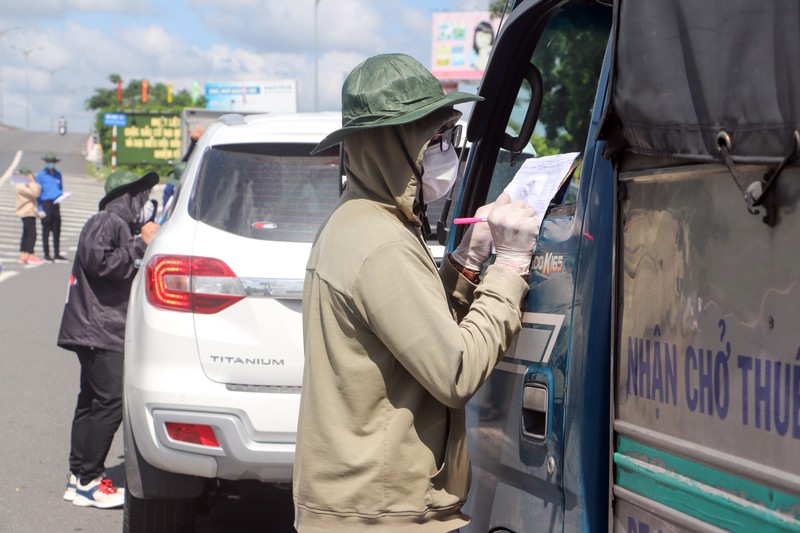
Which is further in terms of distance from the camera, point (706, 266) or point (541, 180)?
point (541, 180)

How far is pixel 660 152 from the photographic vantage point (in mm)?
2084

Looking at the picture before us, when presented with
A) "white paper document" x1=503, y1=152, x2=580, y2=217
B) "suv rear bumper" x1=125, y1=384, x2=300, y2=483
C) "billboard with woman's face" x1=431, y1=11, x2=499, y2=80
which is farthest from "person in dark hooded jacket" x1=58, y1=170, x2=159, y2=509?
"billboard with woman's face" x1=431, y1=11, x2=499, y2=80

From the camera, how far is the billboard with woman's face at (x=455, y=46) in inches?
2266

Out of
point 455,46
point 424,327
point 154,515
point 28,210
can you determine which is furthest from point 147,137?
point 424,327

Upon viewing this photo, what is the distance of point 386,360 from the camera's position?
2.39 meters

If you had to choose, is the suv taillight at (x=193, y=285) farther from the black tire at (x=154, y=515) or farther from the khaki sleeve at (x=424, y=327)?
the khaki sleeve at (x=424, y=327)

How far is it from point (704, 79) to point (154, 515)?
151 inches

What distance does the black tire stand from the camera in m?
5.01

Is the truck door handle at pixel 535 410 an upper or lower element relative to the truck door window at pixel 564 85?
lower

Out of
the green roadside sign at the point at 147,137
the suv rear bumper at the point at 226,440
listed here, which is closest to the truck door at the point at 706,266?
the suv rear bumper at the point at 226,440

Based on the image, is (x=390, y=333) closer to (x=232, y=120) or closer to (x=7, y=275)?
(x=232, y=120)

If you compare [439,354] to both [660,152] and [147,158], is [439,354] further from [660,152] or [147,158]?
[147,158]

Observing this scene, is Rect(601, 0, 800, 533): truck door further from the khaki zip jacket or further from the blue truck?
the khaki zip jacket

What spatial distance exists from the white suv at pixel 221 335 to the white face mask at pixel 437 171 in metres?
2.07
